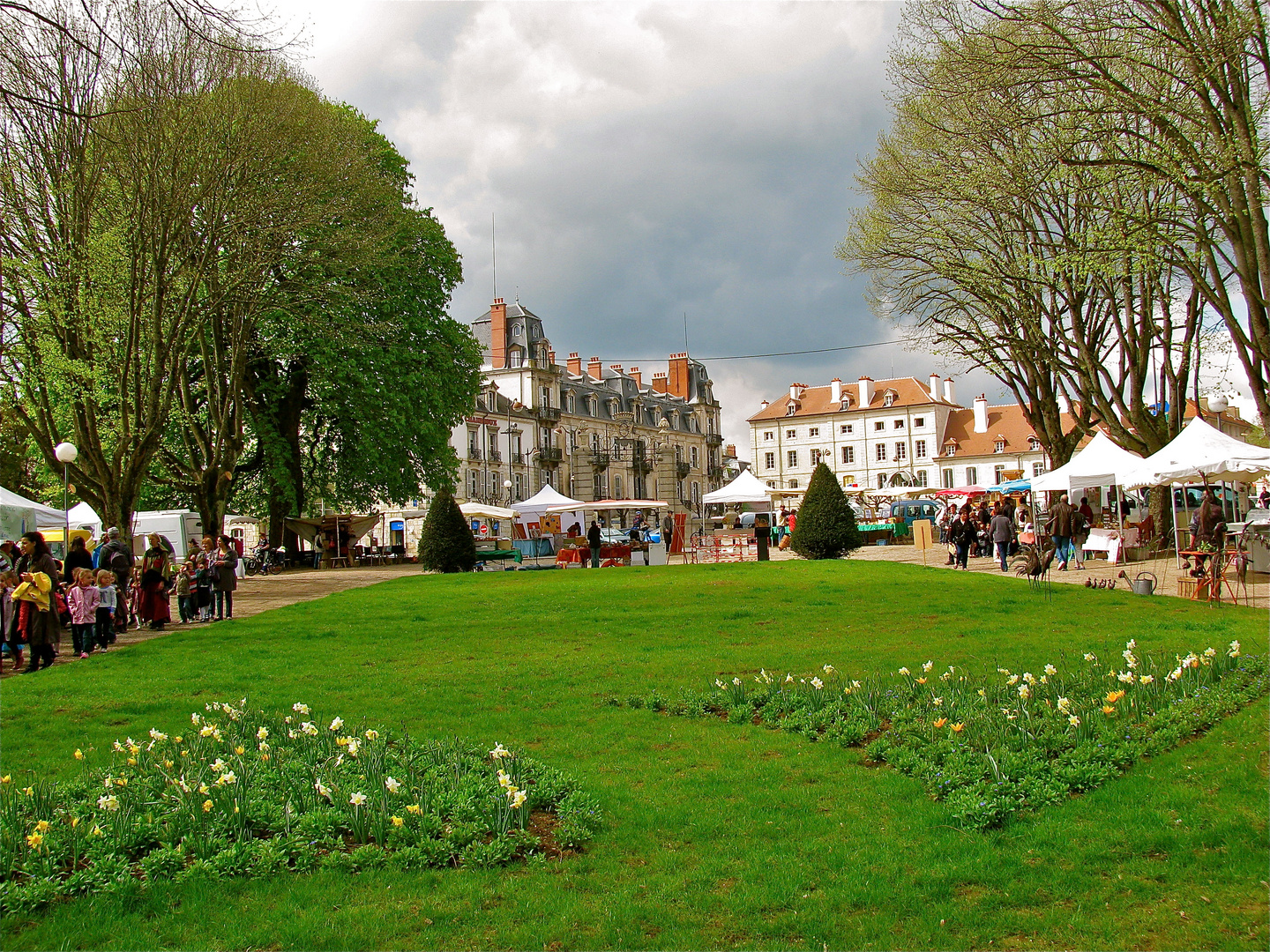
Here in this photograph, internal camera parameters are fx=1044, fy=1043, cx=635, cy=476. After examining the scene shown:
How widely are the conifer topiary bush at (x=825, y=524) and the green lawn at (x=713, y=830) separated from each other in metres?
16.7

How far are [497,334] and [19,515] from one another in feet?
162

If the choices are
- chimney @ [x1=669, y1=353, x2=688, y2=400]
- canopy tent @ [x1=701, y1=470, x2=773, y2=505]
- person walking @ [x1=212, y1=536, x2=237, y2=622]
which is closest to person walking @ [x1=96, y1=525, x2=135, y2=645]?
person walking @ [x1=212, y1=536, x2=237, y2=622]

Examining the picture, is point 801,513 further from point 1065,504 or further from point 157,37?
point 157,37

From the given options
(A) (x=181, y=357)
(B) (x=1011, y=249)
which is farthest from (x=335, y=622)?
(B) (x=1011, y=249)

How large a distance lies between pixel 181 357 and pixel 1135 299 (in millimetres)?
21889

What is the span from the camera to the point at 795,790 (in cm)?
607

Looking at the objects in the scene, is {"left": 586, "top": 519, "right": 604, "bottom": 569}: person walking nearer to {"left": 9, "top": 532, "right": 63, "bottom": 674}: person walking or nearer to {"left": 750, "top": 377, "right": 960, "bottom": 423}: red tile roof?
{"left": 9, "top": 532, "right": 63, "bottom": 674}: person walking

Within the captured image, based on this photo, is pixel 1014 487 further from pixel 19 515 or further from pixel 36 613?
pixel 36 613

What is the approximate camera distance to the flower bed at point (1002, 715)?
5941mm

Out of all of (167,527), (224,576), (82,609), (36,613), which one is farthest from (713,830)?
(167,527)

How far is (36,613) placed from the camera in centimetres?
1265

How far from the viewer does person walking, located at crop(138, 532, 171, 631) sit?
55.0 ft

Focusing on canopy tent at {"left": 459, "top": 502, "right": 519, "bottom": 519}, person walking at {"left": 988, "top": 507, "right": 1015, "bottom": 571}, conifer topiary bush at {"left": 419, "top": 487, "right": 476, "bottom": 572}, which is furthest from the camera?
canopy tent at {"left": 459, "top": 502, "right": 519, "bottom": 519}

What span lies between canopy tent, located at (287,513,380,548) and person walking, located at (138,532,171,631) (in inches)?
679
